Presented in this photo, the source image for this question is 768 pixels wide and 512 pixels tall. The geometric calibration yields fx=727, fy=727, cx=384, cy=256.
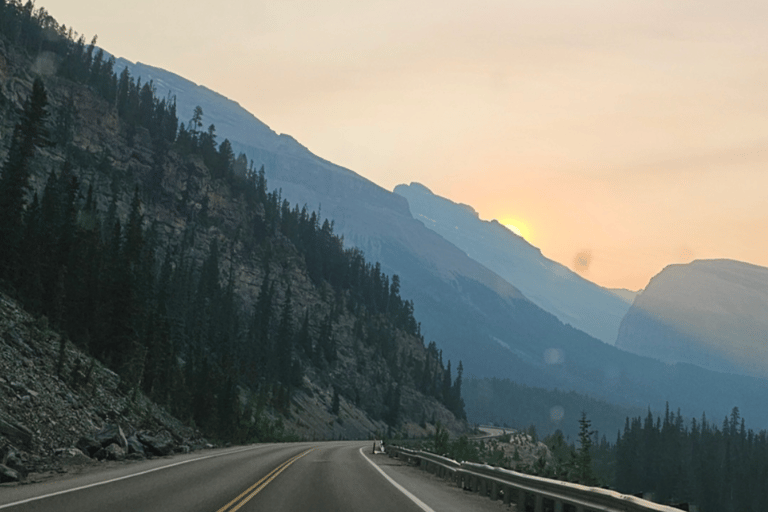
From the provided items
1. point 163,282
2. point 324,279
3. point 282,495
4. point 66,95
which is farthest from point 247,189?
point 282,495

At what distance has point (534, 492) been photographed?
15102mm

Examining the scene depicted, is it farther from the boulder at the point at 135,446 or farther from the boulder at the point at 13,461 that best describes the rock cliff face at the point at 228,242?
the boulder at the point at 13,461

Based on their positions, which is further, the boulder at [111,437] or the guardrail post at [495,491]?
the boulder at [111,437]

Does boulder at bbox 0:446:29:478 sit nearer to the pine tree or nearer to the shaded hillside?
the shaded hillside

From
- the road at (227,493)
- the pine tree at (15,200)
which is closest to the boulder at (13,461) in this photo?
the road at (227,493)

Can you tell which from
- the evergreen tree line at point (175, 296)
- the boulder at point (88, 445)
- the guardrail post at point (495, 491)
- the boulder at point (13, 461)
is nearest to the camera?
the guardrail post at point (495, 491)

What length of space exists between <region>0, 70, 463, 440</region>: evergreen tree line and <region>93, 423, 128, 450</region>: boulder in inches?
601

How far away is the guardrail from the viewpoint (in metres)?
10.8

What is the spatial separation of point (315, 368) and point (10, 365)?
119582 millimetres

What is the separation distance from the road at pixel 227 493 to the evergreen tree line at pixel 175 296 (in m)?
23.9

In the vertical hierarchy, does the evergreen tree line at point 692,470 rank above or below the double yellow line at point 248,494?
below

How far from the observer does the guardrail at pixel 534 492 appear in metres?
10.8

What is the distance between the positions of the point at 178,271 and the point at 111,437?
9201cm

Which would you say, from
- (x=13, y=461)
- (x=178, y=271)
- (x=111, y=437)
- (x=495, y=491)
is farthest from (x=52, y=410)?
(x=178, y=271)
